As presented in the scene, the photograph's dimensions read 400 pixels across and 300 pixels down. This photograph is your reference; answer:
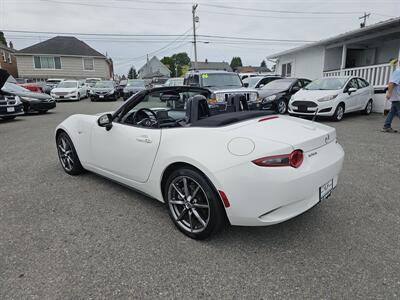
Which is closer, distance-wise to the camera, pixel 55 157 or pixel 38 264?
pixel 38 264

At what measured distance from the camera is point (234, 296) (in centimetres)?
202

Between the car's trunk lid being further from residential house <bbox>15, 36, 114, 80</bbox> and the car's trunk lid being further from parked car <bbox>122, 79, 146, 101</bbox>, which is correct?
residential house <bbox>15, 36, 114, 80</bbox>

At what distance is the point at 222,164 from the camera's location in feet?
7.61

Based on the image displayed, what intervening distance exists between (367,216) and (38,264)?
3233 millimetres

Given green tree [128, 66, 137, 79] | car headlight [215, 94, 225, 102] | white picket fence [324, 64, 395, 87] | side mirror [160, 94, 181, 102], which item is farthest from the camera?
green tree [128, 66, 137, 79]

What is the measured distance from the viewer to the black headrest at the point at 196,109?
9.97 ft

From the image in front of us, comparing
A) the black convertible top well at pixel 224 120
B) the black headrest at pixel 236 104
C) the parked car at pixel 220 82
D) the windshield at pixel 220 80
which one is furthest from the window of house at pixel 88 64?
the black convertible top well at pixel 224 120

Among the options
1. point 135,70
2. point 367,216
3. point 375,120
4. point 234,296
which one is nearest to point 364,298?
point 234,296

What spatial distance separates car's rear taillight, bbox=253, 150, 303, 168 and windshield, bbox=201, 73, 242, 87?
752cm

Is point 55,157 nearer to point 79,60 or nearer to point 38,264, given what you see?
point 38,264

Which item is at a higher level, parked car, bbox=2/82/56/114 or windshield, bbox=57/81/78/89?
windshield, bbox=57/81/78/89

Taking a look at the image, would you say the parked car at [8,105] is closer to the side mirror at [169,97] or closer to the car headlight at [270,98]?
the side mirror at [169,97]

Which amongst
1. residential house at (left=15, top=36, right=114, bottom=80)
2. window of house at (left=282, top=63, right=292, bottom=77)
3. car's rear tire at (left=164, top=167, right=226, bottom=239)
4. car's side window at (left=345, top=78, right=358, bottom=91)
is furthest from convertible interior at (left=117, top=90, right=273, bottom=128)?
residential house at (left=15, top=36, right=114, bottom=80)

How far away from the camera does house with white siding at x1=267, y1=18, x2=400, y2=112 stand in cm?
1174
